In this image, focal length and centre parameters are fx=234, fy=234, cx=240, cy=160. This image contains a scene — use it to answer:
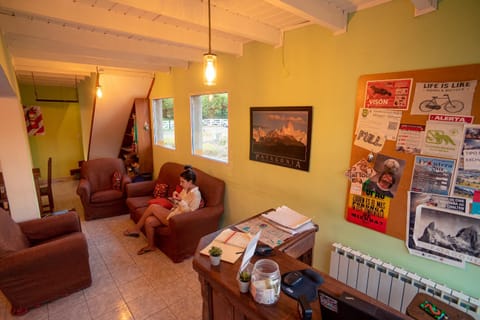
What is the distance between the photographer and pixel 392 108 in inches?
64.9

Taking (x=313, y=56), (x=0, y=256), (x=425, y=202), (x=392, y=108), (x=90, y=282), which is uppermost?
(x=313, y=56)

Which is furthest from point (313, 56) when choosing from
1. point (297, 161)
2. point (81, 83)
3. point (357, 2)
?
point (81, 83)

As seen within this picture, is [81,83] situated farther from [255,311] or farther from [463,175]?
[463,175]

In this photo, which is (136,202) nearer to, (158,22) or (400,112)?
(158,22)

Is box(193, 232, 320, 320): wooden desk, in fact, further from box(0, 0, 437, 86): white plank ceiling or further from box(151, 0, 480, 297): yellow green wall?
box(0, 0, 437, 86): white plank ceiling

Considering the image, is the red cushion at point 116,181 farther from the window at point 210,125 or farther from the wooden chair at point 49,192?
the window at point 210,125

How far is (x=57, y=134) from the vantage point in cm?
625

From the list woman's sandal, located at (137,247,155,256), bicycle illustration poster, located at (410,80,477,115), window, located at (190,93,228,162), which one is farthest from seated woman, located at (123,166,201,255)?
bicycle illustration poster, located at (410,80,477,115)

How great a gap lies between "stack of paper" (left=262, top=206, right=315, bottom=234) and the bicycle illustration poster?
104cm

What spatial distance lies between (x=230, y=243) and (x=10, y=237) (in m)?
2.15

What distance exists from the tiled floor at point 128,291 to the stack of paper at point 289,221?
3.85 ft

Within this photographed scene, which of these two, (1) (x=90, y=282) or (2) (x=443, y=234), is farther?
Result: (1) (x=90, y=282)

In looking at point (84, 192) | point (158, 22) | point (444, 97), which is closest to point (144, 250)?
point (84, 192)

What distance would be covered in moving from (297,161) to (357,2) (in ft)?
4.32
